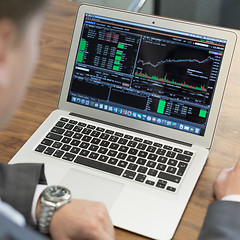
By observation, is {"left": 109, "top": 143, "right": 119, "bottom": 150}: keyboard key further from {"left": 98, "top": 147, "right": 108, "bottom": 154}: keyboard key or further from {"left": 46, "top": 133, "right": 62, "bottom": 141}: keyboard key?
{"left": 46, "top": 133, "right": 62, "bottom": 141}: keyboard key

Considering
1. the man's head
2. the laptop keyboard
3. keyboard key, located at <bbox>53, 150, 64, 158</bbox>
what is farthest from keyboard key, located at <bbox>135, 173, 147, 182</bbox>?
the man's head

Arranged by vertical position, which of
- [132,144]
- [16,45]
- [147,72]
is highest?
[16,45]

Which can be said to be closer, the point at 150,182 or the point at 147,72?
the point at 150,182

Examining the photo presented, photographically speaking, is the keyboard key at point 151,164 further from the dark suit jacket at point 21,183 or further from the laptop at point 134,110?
the dark suit jacket at point 21,183

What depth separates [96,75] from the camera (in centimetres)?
119

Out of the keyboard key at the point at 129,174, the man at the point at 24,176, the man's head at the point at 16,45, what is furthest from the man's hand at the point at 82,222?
the man's head at the point at 16,45

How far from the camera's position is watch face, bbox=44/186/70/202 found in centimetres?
92

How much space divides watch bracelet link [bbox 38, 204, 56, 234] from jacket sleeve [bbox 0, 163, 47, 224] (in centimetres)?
3

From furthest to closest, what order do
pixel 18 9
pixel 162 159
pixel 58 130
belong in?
1. pixel 58 130
2. pixel 162 159
3. pixel 18 9

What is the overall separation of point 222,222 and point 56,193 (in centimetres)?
35

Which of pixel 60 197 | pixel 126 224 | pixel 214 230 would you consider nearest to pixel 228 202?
pixel 214 230

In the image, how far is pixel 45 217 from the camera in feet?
2.99

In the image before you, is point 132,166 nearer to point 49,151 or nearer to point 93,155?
point 93,155

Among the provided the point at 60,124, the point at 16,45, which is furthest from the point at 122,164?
the point at 16,45
